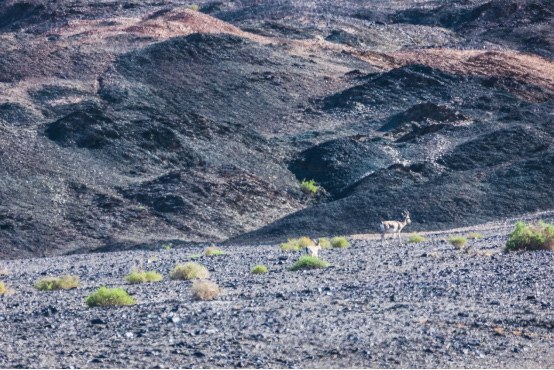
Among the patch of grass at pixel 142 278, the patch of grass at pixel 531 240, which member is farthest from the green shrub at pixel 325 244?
the patch of grass at pixel 142 278

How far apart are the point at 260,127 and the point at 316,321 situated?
4593 centimetres

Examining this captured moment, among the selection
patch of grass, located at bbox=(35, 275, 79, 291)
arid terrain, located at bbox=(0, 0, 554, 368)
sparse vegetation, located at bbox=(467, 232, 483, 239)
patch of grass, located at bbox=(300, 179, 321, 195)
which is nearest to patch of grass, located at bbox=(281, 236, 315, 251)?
arid terrain, located at bbox=(0, 0, 554, 368)

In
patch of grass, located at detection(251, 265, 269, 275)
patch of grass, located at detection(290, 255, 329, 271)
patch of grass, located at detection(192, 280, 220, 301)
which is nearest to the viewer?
patch of grass, located at detection(192, 280, 220, 301)

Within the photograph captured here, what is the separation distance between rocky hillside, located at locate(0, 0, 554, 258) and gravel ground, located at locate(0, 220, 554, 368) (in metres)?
20.1

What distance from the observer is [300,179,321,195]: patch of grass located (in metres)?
51.2

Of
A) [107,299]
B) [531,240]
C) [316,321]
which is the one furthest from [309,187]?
[316,321]

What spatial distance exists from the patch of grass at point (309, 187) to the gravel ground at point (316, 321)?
28478mm

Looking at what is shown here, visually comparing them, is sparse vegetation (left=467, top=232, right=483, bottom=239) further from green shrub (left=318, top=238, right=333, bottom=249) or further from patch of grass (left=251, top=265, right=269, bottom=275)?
patch of grass (left=251, top=265, right=269, bottom=275)

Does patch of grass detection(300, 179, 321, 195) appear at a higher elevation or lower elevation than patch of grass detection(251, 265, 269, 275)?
lower

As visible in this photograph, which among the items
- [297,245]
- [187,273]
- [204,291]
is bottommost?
[297,245]

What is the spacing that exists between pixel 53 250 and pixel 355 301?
27.3 m

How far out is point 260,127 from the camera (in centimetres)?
6025

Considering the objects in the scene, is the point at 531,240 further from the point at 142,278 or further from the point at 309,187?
the point at 309,187

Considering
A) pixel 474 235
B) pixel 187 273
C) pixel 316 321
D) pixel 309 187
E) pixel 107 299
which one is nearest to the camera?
pixel 316 321
